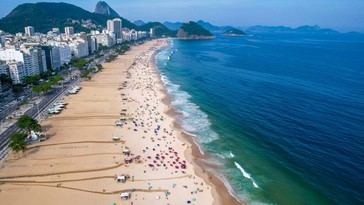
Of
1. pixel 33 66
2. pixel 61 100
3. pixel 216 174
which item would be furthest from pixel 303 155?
pixel 33 66

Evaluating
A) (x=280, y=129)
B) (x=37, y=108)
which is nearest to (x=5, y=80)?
(x=37, y=108)

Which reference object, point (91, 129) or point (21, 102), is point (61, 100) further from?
point (91, 129)

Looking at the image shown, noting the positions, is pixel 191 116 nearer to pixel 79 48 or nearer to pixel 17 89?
pixel 17 89

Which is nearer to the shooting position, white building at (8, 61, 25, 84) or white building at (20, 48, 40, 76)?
white building at (8, 61, 25, 84)

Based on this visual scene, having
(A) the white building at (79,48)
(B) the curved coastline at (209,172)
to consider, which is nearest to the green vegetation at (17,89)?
(B) the curved coastline at (209,172)

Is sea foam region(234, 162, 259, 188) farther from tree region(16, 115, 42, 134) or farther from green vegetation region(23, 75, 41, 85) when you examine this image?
green vegetation region(23, 75, 41, 85)

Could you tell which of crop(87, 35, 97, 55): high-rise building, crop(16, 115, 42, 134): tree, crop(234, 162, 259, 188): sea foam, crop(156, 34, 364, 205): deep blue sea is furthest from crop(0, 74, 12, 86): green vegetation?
crop(87, 35, 97, 55): high-rise building
